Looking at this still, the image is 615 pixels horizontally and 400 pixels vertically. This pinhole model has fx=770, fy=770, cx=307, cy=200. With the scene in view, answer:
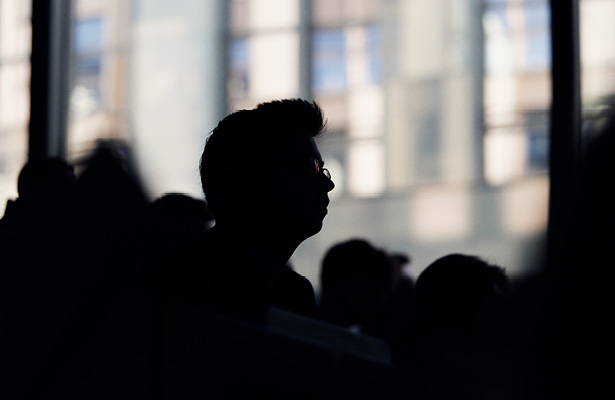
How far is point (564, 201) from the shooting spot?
3.00 metres

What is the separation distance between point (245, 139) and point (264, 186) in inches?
3.6

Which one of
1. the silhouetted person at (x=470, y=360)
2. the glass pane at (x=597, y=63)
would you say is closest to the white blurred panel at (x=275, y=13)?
the glass pane at (x=597, y=63)

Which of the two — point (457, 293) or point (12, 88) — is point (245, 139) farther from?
point (12, 88)

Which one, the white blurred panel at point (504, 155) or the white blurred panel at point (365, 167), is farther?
the white blurred panel at point (365, 167)

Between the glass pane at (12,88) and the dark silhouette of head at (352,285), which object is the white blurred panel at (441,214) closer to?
the dark silhouette of head at (352,285)

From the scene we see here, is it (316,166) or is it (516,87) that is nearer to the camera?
(316,166)

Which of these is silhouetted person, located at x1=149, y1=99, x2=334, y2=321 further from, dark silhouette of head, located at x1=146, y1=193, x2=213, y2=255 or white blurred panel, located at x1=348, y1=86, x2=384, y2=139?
white blurred panel, located at x1=348, y1=86, x2=384, y2=139

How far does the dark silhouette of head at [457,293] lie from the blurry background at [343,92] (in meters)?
1.95

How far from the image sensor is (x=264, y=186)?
120cm

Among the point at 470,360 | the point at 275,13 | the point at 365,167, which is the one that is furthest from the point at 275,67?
the point at 470,360

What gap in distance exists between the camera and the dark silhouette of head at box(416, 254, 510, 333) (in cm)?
103

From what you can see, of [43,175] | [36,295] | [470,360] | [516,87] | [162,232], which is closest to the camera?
[470,360]

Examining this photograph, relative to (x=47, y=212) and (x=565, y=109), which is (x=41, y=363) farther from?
(x=565, y=109)

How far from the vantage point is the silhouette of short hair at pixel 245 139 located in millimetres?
1215
